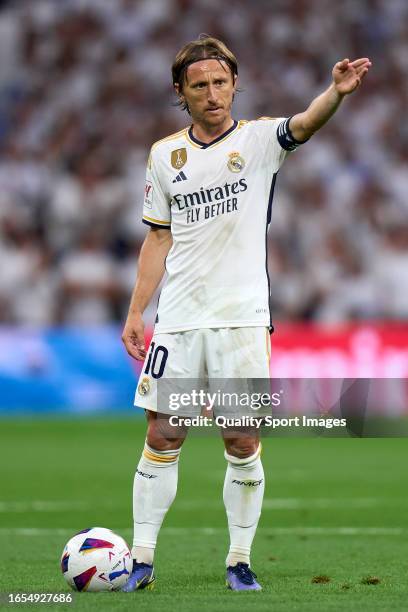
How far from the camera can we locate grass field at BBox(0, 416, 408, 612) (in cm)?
557

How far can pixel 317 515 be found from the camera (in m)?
9.04

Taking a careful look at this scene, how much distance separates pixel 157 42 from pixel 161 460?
14.6 m

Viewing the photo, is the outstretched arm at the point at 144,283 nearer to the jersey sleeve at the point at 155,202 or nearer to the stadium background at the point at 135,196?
the jersey sleeve at the point at 155,202

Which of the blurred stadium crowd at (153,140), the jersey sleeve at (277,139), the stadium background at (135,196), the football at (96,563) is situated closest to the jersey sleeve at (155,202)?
the jersey sleeve at (277,139)

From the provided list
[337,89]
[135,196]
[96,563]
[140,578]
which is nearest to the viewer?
[337,89]

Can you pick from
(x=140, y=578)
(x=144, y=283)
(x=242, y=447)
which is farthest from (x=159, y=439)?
(x=144, y=283)

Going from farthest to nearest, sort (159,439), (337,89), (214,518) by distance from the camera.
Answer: (214,518) < (159,439) < (337,89)

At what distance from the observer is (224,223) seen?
19.2 ft

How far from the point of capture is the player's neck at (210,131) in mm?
5945

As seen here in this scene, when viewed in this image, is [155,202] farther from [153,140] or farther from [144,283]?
[153,140]

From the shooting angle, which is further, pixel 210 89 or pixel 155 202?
pixel 155 202

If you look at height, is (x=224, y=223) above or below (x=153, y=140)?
below

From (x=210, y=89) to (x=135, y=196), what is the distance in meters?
12.2

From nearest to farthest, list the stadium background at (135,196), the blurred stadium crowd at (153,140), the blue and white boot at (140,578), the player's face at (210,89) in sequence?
1. the blue and white boot at (140,578)
2. the player's face at (210,89)
3. the stadium background at (135,196)
4. the blurred stadium crowd at (153,140)
